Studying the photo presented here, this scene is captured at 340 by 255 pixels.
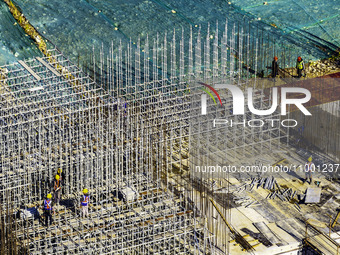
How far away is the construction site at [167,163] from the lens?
108 ft

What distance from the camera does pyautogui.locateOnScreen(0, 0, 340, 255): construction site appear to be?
32.9 meters

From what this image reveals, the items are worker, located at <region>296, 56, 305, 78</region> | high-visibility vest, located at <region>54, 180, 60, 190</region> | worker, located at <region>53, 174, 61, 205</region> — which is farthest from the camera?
worker, located at <region>296, 56, 305, 78</region>

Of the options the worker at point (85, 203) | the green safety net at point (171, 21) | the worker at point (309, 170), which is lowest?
the worker at point (309, 170)

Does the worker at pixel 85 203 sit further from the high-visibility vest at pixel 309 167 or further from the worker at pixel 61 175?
the high-visibility vest at pixel 309 167

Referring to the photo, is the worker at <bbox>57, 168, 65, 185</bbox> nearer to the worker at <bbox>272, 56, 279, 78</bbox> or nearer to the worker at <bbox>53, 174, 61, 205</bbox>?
the worker at <bbox>53, 174, 61, 205</bbox>

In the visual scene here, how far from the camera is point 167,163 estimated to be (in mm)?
36125

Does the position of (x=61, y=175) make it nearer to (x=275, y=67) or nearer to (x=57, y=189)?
(x=57, y=189)

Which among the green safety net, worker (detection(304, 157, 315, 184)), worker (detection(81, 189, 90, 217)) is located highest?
the green safety net

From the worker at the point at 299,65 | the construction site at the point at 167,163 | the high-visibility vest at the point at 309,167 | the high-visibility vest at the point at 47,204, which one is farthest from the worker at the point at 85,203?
the worker at the point at 299,65

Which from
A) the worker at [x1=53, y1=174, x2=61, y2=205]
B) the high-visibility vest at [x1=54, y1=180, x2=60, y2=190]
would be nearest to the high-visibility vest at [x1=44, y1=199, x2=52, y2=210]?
the worker at [x1=53, y1=174, x2=61, y2=205]

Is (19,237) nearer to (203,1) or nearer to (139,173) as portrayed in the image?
(139,173)

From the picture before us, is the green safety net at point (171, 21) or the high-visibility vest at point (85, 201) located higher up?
the green safety net at point (171, 21)

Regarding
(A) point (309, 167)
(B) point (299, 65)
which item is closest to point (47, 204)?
(A) point (309, 167)

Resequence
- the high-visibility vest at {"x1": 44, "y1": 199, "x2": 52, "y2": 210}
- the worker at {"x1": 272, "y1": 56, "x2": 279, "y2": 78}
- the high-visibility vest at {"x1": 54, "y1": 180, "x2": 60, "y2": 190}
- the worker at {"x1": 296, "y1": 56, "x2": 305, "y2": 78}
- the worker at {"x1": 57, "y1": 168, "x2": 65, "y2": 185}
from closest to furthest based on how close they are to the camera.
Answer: the high-visibility vest at {"x1": 44, "y1": 199, "x2": 52, "y2": 210}
the high-visibility vest at {"x1": 54, "y1": 180, "x2": 60, "y2": 190}
the worker at {"x1": 57, "y1": 168, "x2": 65, "y2": 185}
the worker at {"x1": 272, "y1": 56, "x2": 279, "y2": 78}
the worker at {"x1": 296, "y1": 56, "x2": 305, "y2": 78}
